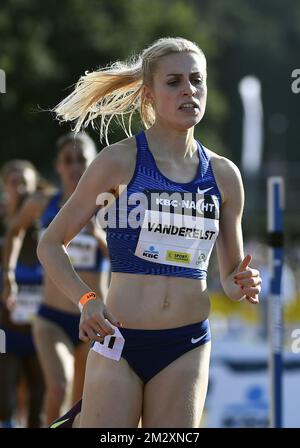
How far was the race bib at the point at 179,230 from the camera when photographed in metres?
4.42

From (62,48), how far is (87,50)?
33.8 inches

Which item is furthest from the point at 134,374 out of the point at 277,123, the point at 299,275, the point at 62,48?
the point at 277,123

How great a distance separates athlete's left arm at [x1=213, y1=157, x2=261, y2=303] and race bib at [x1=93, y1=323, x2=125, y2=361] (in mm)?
525

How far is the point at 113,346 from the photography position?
4.33m

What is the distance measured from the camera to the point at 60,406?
274 inches

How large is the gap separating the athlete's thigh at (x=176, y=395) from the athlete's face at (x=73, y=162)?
10.0 ft

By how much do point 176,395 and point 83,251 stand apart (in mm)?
2991

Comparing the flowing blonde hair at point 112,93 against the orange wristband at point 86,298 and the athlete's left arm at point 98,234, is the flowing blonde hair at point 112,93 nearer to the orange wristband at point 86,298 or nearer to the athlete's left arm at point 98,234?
the orange wristband at point 86,298

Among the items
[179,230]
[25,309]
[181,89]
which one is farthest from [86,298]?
[25,309]

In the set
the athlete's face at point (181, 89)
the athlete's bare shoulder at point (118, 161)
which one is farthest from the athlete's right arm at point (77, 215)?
the athlete's face at point (181, 89)

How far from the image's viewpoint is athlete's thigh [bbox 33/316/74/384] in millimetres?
6930

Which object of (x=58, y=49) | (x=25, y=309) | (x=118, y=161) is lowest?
(x=25, y=309)

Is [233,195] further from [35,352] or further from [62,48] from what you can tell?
[62,48]

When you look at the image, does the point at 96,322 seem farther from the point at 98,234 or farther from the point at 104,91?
the point at 98,234
